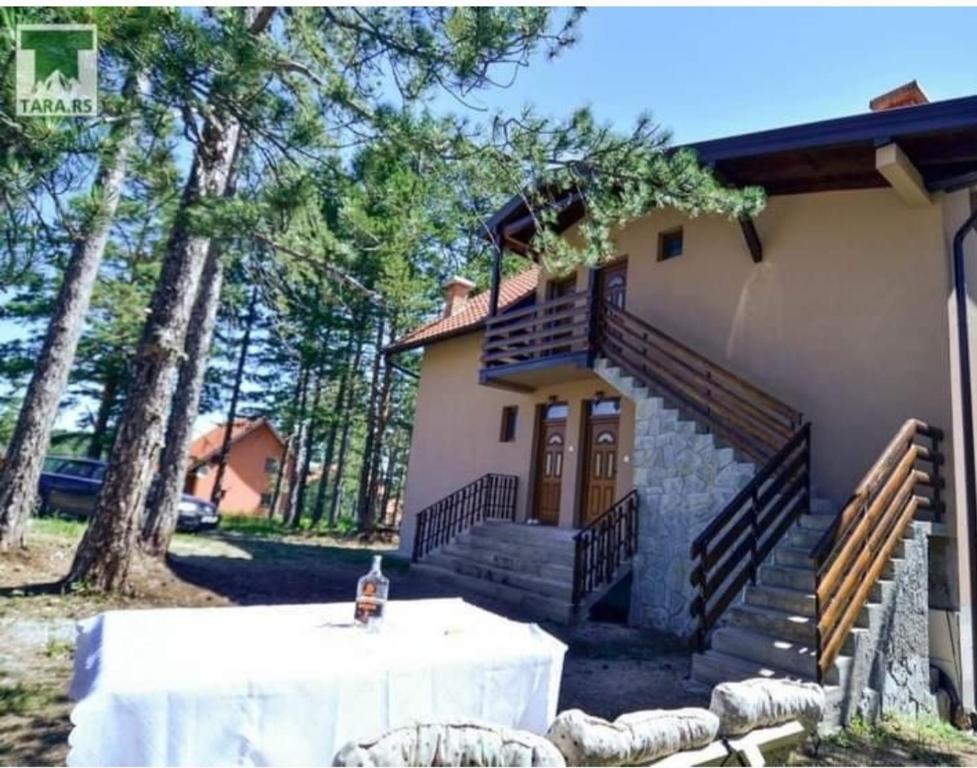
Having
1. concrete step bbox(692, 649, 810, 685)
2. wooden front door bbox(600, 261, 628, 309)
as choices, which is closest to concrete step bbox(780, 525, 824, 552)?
concrete step bbox(692, 649, 810, 685)

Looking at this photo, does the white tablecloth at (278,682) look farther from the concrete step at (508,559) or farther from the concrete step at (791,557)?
the concrete step at (508,559)

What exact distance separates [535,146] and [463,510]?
8.11m

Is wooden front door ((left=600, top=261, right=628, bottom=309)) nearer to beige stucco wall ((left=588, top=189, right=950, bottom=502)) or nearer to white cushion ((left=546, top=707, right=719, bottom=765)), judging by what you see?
beige stucco wall ((left=588, top=189, right=950, bottom=502))

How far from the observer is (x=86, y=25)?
108 inches

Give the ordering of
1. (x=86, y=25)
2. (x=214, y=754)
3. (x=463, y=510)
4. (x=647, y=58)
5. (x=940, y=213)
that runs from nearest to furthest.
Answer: (x=214, y=754)
(x=86, y=25)
(x=647, y=58)
(x=940, y=213)
(x=463, y=510)

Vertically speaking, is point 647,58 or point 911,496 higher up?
point 647,58

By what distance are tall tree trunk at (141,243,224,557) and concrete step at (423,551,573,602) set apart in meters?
4.18

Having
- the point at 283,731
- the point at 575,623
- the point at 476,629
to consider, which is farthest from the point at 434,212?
the point at 575,623

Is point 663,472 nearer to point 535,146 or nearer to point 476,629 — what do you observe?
point 535,146

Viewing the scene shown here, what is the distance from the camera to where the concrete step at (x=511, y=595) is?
7223mm

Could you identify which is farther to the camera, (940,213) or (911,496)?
(940,213)

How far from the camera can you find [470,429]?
1291 cm

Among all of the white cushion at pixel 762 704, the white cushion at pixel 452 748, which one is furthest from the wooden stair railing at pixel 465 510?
the white cushion at pixel 452 748

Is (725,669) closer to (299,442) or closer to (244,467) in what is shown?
(299,442)
